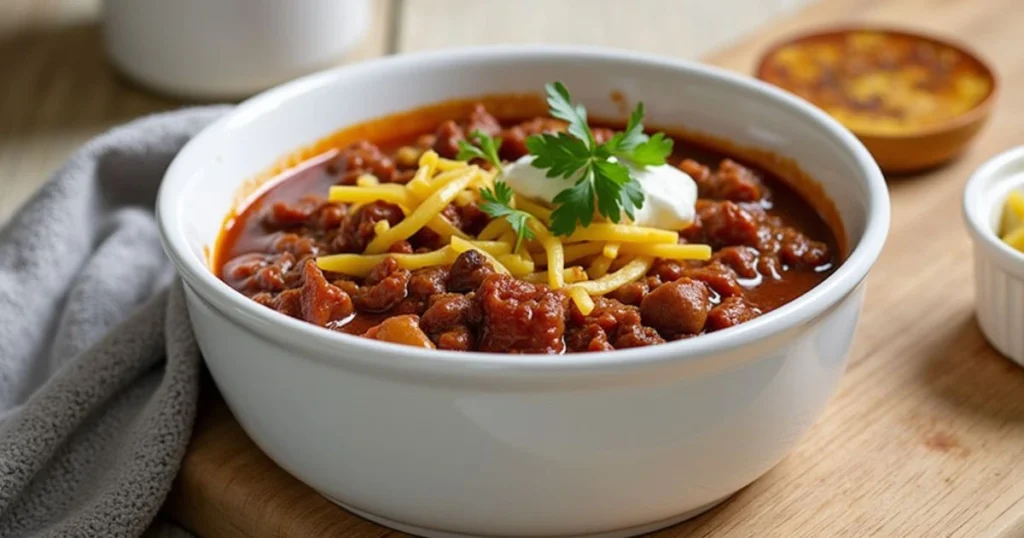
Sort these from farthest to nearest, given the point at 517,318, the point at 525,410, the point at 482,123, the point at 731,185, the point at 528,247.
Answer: the point at 482,123 → the point at 731,185 → the point at 528,247 → the point at 517,318 → the point at 525,410

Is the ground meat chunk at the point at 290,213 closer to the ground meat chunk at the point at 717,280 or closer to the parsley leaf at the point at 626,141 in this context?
the parsley leaf at the point at 626,141

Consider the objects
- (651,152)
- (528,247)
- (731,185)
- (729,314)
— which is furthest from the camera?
(731,185)

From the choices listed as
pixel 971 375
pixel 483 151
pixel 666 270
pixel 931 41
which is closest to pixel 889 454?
pixel 971 375

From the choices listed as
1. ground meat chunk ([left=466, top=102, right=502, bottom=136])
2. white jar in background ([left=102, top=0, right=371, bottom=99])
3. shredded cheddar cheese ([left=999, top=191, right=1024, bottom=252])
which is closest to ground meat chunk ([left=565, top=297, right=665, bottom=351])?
ground meat chunk ([left=466, top=102, right=502, bottom=136])

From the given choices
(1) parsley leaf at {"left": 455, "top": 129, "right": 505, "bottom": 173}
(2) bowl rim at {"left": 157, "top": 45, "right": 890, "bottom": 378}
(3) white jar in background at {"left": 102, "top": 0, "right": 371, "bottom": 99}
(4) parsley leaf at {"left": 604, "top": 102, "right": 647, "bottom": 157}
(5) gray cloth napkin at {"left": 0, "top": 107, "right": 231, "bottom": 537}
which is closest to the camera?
(2) bowl rim at {"left": 157, "top": 45, "right": 890, "bottom": 378}

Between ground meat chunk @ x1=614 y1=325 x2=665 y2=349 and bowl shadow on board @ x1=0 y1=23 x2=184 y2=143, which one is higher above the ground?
ground meat chunk @ x1=614 y1=325 x2=665 y2=349

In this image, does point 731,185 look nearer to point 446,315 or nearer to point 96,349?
point 446,315

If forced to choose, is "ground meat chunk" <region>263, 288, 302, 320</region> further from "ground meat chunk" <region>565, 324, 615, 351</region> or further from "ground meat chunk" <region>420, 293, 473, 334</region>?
"ground meat chunk" <region>565, 324, 615, 351</region>
